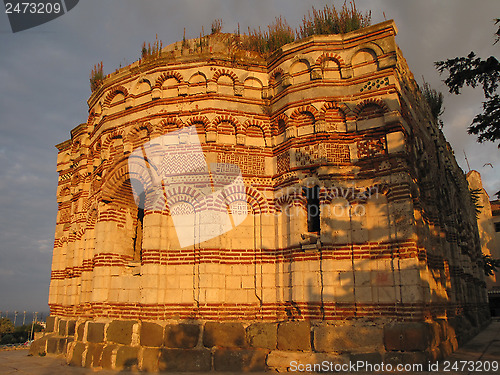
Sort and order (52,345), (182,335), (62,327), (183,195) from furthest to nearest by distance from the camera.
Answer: (62,327) < (52,345) < (183,195) < (182,335)

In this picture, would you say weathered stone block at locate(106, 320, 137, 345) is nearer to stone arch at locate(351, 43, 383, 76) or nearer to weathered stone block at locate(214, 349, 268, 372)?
weathered stone block at locate(214, 349, 268, 372)

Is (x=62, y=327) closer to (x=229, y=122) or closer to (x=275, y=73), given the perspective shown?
(x=229, y=122)

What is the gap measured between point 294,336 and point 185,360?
2.63m

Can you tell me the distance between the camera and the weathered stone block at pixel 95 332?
401 inches

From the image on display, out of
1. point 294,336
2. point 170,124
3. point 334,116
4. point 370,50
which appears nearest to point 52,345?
point 170,124

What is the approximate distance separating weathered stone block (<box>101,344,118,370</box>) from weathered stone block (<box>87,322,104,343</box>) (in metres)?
0.43

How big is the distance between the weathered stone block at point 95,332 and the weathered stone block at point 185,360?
6.79 ft

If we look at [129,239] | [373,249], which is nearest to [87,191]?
[129,239]

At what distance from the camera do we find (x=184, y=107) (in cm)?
1154

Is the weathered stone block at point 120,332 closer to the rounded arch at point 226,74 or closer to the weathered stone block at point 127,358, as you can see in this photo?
the weathered stone block at point 127,358

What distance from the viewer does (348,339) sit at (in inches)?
342

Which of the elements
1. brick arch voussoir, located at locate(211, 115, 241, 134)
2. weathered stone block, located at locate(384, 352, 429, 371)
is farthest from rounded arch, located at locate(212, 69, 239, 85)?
weathered stone block, located at locate(384, 352, 429, 371)

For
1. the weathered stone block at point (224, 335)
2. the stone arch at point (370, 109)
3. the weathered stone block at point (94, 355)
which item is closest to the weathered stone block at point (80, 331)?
the weathered stone block at point (94, 355)

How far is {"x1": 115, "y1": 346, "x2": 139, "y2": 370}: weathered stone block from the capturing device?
9.38 metres
